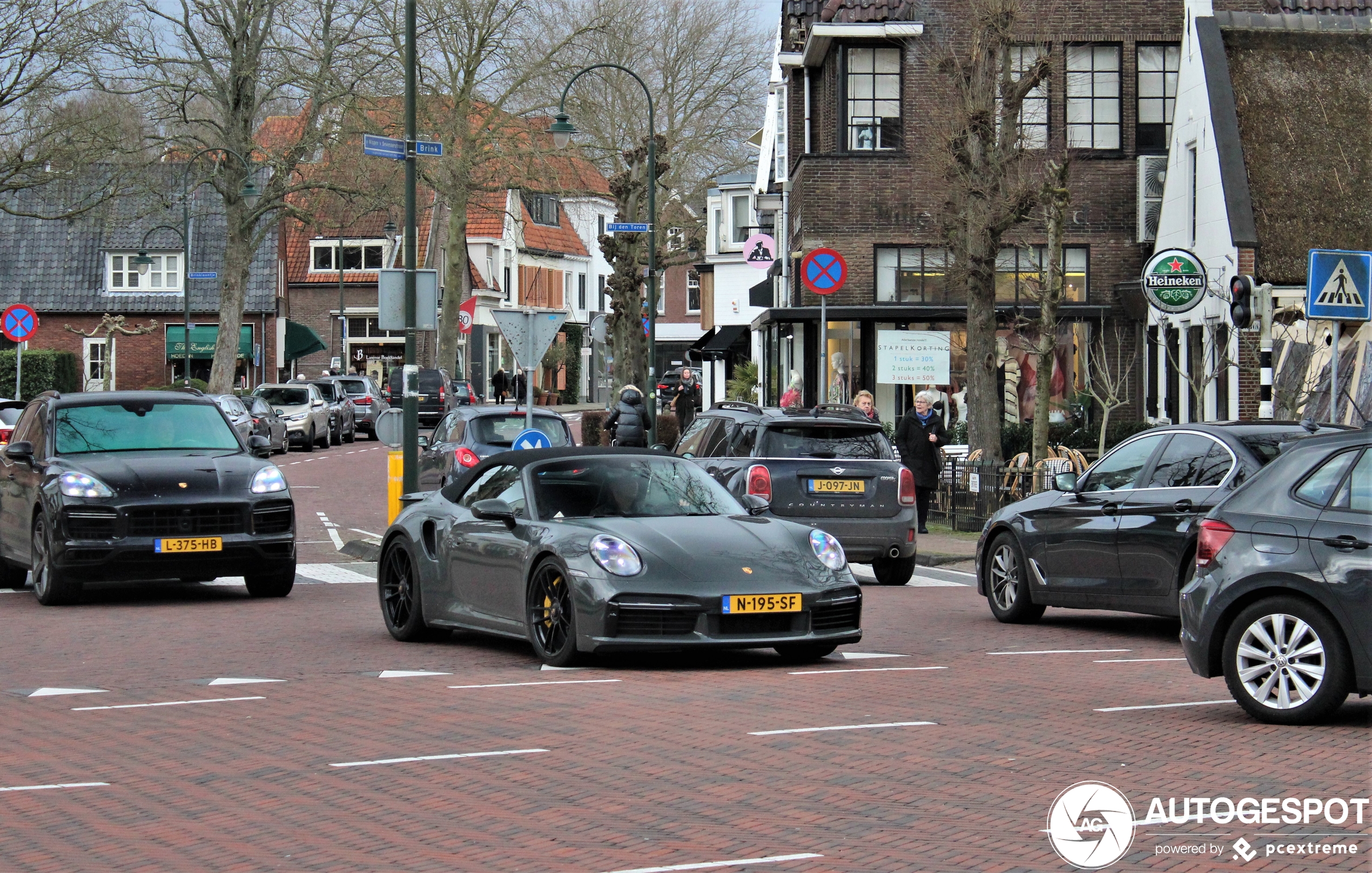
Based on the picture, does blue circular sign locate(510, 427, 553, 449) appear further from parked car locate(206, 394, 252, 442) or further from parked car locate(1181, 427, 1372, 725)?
parked car locate(206, 394, 252, 442)

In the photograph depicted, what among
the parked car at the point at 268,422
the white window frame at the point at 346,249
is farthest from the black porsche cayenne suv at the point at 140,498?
the white window frame at the point at 346,249

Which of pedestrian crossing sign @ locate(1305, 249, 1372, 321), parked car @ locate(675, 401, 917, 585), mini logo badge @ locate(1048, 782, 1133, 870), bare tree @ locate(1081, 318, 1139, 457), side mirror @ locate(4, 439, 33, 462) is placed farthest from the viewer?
bare tree @ locate(1081, 318, 1139, 457)

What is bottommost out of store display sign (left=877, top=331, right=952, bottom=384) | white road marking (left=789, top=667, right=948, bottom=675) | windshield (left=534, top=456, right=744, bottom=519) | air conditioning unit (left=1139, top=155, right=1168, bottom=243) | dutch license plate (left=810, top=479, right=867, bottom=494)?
white road marking (left=789, top=667, right=948, bottom=675)

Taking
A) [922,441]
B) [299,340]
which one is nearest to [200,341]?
[299,340]

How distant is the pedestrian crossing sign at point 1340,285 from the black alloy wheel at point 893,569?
14.9 ft

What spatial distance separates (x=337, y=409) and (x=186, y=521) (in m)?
38.3

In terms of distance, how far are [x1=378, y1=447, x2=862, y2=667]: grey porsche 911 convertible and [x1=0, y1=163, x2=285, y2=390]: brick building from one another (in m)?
61.1

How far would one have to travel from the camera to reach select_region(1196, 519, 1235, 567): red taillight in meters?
9.04

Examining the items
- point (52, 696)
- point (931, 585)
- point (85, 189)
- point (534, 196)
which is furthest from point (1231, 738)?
point (85, 189)

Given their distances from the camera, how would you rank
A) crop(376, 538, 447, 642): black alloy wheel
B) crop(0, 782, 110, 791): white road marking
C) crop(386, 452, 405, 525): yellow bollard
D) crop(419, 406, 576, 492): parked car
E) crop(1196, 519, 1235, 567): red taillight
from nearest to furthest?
crop(0, 782, 110, 791): white road marking, crop(1196, 519, 1235, 567): red taillight, crop(376, 538, 447, 642): black alloy wheel, crop(386, 452, 405, 525): yellow bollard, crop(419, 406, 576, 492): parked car

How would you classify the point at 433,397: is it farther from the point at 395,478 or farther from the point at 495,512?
the point at 495,512

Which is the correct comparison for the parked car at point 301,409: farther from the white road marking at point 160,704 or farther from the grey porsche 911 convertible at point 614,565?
the white road marking at point 160,704

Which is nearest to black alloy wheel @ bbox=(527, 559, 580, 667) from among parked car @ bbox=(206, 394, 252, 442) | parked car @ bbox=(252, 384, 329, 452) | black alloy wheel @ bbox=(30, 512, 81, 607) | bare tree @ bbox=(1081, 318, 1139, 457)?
black alloy wheel @ bbox=(30, 512, 81, 607)

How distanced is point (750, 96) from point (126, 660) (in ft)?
183
